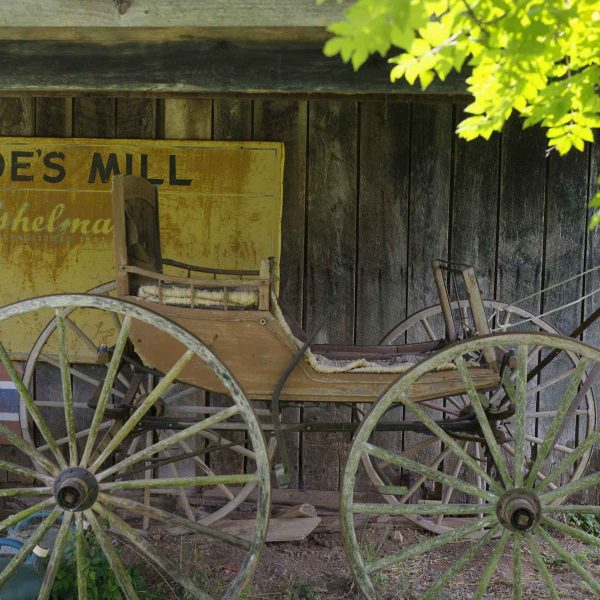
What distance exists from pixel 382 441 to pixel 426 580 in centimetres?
85

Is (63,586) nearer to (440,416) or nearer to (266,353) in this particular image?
(266,353)

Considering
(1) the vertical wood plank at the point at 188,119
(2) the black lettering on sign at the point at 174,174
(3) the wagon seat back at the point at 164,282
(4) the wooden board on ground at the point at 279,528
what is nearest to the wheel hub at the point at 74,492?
(3) the wagon seat back at the point at 164,282

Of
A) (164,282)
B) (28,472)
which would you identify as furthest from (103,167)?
(28,472)

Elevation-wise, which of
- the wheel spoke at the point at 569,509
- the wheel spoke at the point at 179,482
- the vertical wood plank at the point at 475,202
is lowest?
the wheel spoke at the point at 569,509

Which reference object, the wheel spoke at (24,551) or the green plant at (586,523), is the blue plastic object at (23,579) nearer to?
the wheel spoke at (24,551)

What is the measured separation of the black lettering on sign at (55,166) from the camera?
426 centimetres

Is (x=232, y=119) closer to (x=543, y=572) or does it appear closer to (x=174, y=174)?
(x=174, y=174)

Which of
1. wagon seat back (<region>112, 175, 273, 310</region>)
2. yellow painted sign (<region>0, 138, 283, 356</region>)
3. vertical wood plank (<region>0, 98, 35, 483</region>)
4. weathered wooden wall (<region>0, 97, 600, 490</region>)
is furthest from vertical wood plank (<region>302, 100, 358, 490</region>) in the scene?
vertical wood plank (<region>0, 98, 35, 483</region>)

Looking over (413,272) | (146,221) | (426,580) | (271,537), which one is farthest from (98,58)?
(426,580)

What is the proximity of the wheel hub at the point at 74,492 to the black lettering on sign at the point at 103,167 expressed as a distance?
1.99 meters

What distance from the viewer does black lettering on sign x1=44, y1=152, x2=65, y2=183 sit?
4.26 meters

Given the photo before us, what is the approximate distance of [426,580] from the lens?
370cm

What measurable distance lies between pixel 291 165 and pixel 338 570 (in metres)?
2.19

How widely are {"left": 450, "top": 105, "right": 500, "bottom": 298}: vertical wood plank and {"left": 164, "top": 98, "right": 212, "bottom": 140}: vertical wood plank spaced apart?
4.66ft
